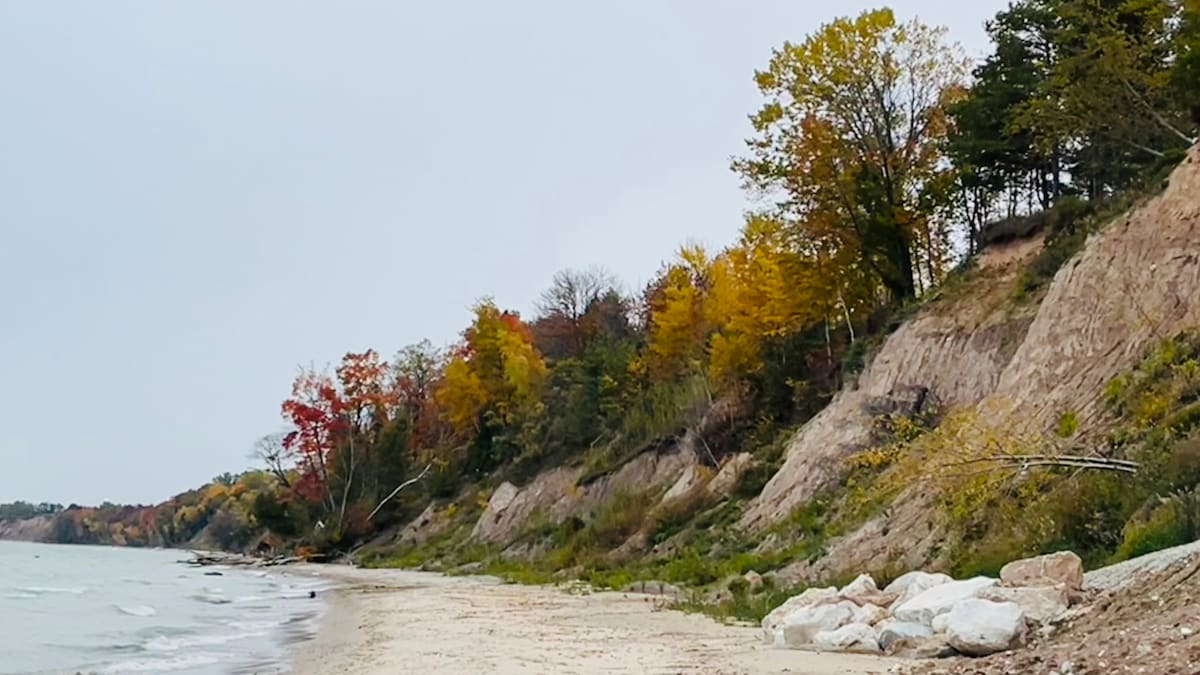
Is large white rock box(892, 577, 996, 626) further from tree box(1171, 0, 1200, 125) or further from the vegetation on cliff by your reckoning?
tree box(1171, 0, 1200, 125)

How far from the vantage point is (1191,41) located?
19922 millimetres

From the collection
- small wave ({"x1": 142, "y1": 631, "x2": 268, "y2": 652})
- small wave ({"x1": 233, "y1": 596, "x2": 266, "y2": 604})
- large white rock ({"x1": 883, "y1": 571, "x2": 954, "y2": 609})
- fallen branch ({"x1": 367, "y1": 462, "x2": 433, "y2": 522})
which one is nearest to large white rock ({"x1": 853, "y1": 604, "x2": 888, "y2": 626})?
large white rock ({"x1": 883, "y1": 571, "x2": 954, "y2": 609})

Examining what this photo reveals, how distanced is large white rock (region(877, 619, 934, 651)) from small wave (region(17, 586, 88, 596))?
98.9 ft

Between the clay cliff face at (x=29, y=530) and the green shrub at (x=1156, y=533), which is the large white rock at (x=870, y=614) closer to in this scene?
the green shrub at (x=1156, y=533)

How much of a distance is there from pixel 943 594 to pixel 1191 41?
15731mm

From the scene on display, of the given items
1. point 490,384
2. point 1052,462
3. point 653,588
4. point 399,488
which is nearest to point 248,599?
point 653,588

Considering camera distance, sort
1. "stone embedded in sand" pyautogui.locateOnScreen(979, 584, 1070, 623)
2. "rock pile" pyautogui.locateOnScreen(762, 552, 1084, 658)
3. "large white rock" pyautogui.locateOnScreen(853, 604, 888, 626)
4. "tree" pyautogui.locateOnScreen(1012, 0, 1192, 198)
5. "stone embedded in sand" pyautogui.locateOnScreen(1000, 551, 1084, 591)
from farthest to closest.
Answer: "tree" pyautogui.locateOnScreen(1012, 0, 1192, 198) < "large white rock" pyautogui.locateOnScreen(853, 604, 888, 626) < "stone embedded in sand" pyautogui.locateOnScreen(1000, 551, 1084, 591) < "stone embedded in sand" pyautogui.locateOnScreen(979, 584, 1070, 623) < "rock pile" pyautogui.locateOnScreen(762, 552, 1084, 658)

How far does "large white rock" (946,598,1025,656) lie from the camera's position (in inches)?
→ 328

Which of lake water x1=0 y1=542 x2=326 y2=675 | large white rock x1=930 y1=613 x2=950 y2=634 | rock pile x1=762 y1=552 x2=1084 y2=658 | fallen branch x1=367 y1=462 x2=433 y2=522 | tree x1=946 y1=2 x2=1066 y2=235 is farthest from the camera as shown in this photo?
fallen branch x1=367 y1=462 x2=433 y2=522

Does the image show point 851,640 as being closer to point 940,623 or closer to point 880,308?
point 940,623

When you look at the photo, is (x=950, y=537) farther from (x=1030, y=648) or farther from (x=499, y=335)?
(x=499, y=335)

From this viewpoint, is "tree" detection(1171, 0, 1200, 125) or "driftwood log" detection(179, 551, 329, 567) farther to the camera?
"driftwood log" detection(179, 551, 329, 567)

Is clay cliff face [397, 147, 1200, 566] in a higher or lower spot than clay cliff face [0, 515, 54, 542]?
lower

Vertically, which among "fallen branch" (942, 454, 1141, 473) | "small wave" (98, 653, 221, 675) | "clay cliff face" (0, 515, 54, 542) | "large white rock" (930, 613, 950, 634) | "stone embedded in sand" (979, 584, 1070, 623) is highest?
"clay cliff face" (0, 515, 54, 542)
